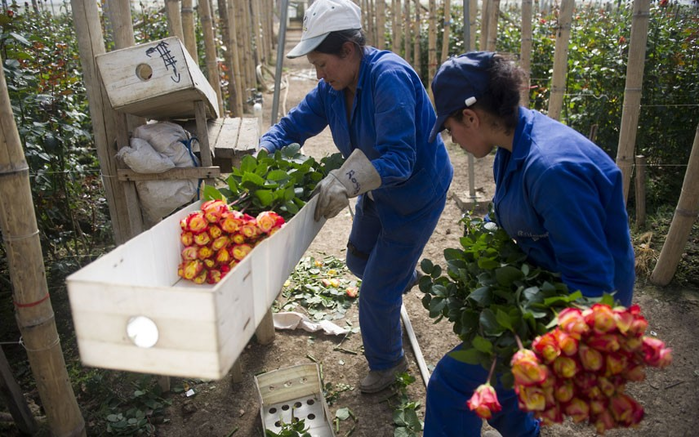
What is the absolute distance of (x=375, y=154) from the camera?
8.54ft

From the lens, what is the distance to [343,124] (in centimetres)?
266

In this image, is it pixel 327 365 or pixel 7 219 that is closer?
pixel 7 219

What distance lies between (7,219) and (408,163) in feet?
5.30

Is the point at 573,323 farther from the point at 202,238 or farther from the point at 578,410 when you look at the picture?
the point at 202,238

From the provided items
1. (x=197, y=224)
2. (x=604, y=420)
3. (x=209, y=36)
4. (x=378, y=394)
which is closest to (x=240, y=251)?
(x=197, y=224)

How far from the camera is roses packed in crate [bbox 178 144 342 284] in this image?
6.08ft

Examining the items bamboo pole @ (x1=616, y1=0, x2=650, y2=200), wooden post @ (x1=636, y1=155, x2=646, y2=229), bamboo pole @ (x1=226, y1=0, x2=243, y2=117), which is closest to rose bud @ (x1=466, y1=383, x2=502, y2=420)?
bamboo pole @ (x1=616, y1=0, x2=650, y2=200)

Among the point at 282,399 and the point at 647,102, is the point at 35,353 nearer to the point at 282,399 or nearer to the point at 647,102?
the point at 282,399

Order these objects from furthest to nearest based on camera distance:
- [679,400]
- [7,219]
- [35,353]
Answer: [679,400], [35,353], [7,219]

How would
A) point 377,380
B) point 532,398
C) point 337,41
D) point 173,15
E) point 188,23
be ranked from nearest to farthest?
point 532,398 → point 337,41 → point 377,380 → point 173,15 → point 188,23

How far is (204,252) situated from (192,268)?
0.08m

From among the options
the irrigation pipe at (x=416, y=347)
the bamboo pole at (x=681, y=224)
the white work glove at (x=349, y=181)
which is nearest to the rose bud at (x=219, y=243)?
the white work glove at (x=349, y=181)

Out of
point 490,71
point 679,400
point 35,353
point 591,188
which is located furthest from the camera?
Answer: point 679,400

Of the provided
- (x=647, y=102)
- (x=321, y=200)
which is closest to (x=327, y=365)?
(x=321, y=200)
